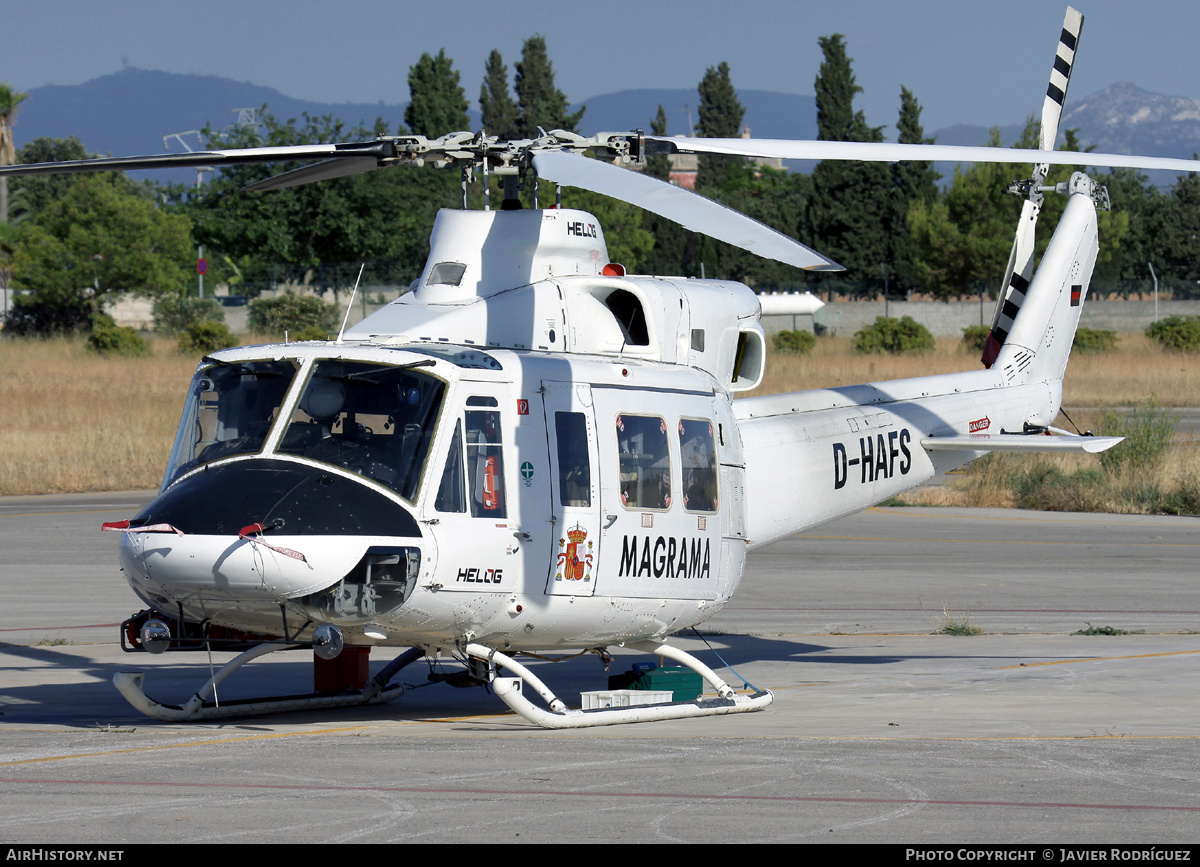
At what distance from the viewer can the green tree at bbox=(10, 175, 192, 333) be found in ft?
209

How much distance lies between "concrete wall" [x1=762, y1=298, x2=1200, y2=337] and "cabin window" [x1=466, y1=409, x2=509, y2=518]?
2446 inches

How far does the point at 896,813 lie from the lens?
6984 millimetres

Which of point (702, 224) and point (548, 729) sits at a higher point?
point (702, 224)

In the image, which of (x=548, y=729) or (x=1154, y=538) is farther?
(x=1154, y=538)

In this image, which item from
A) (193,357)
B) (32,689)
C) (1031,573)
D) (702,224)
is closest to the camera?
(702,224)

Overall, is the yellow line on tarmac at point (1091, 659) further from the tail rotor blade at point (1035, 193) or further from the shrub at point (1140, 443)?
the shrub at point (1140, 443)

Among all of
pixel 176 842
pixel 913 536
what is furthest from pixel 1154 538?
pixel 176 842

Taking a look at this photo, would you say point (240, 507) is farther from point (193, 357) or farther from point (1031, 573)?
point (193, 357)

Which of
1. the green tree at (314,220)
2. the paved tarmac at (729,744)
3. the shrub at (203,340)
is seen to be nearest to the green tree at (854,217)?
the green tree at (314,220)

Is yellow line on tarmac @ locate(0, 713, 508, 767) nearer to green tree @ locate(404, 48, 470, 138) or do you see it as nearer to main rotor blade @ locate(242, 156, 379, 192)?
main rotor blade @ locate(242, 156, 379, 192)

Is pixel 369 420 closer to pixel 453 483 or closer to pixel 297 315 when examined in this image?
pixel 453 483

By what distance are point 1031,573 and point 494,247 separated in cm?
1096

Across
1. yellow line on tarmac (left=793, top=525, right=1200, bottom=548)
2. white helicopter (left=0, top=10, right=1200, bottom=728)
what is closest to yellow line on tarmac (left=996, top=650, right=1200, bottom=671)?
white helicopter (left=0, top=10, right=1200, bottom=728)

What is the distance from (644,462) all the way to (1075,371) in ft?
154
